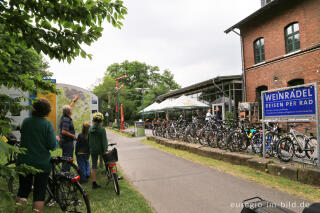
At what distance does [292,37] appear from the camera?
41.3 feet

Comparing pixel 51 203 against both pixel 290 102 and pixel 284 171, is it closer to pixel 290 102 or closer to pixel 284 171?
pixel 284 171

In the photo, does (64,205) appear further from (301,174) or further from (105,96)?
(105,96)

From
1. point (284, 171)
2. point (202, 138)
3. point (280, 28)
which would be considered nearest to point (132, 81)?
point (280, 28)

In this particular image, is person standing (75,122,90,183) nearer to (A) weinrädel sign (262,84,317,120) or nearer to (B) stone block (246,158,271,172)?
(B) stone block (246,158,271,172)

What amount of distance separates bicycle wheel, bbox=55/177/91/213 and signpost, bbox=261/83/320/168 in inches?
194

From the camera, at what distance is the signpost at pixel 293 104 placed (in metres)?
5.04

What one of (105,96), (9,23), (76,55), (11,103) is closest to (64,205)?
(11,103)

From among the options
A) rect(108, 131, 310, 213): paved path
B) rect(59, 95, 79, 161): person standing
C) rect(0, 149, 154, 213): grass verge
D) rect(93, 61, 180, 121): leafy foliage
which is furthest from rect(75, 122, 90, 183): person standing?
rect(93, 61, 180, 121): leafy foliage

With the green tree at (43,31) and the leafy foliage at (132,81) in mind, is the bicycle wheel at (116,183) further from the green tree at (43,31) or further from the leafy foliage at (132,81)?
the leafy foliage at (132,81)

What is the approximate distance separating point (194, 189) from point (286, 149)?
3330 mm

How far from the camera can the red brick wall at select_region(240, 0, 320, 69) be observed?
37.0 ft

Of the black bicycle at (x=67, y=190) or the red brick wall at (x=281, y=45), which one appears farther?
the red brick wall at (x=281, y=45)

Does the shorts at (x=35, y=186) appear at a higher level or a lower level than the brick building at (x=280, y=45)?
lower

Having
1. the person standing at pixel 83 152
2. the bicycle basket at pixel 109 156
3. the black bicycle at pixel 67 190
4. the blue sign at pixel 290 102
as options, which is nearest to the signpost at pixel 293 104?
the blue sign at pixel 290 102
